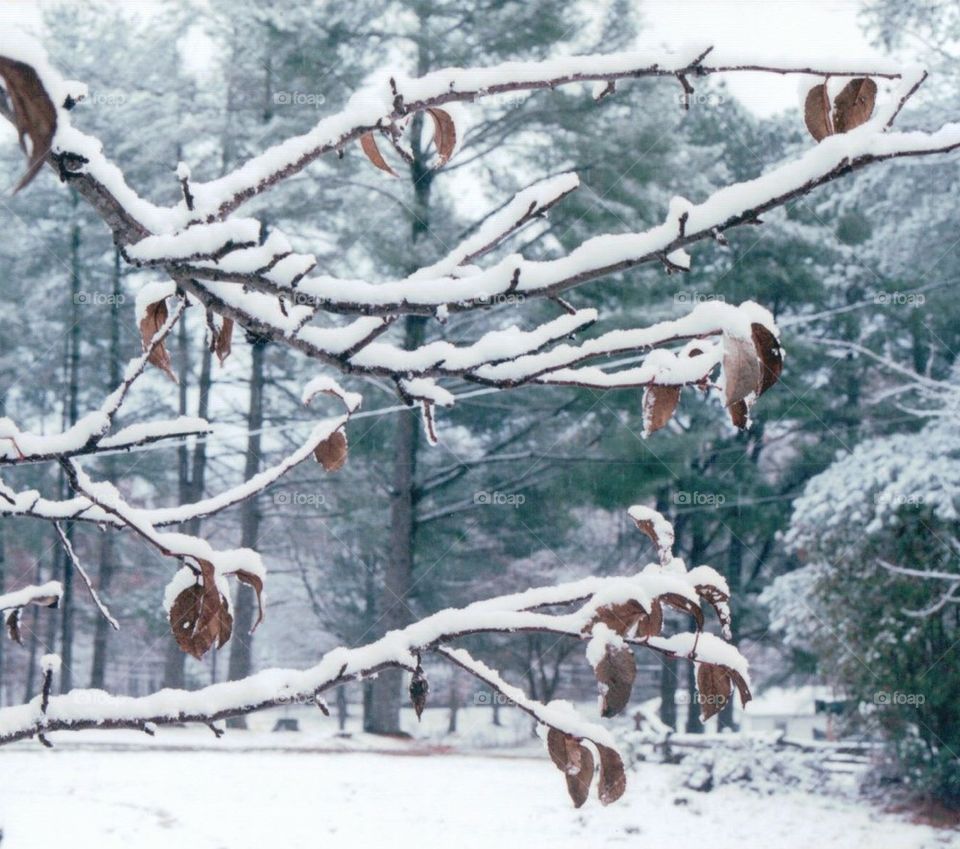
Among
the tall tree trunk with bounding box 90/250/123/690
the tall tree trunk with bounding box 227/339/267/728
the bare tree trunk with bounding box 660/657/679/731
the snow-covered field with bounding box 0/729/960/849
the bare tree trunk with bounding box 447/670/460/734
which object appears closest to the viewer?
the snow-covered field with bounding box 0/729/960/849

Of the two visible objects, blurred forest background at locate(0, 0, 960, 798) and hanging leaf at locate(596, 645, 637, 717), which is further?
blurred forest background at locate(0, 0, 960, 798)

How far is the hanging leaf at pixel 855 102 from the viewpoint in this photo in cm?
42

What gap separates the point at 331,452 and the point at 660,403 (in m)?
0.22

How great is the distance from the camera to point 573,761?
17.3 inches

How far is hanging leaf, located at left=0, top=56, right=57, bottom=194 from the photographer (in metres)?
0.23

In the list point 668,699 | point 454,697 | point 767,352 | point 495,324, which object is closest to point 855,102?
point 767,352

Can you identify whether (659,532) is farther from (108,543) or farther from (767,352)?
(108,543)

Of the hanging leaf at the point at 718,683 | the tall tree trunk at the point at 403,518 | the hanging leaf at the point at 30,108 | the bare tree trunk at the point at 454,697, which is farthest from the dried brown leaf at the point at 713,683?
the bare tree trunk at the point at 454,697

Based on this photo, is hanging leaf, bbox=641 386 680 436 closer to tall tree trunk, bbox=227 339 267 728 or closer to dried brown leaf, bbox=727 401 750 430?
dried brown leaf, bbox=727 401 750 430

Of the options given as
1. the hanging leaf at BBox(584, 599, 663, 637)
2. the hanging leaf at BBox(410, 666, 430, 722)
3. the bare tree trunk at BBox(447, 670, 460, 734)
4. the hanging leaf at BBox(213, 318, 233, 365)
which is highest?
the hanging leaf at BBox(213, 318, 233, 365)

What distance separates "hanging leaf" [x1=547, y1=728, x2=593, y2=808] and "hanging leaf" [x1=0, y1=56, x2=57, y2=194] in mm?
315

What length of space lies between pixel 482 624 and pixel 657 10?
18.5 ft

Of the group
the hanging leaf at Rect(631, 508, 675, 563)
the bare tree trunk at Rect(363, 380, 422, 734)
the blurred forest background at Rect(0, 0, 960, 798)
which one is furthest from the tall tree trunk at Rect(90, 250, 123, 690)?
the hanging leaf at Rect(631, 508, 675, 563)

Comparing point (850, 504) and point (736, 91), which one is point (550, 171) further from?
point (850, 504)
